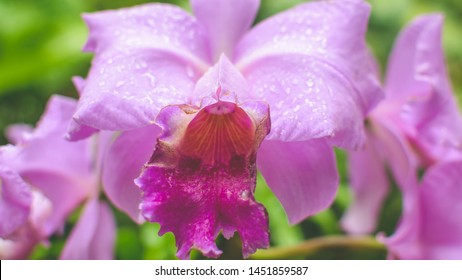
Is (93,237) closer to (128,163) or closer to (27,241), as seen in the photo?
(27,241)

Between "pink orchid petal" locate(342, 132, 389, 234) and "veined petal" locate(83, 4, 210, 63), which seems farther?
"pink orchid petal" locate(342, 132, 389, 234)

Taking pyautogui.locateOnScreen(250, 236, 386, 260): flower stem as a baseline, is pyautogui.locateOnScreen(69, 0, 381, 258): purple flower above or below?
above

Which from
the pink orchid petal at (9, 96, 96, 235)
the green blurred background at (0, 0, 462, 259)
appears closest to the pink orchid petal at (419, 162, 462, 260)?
the green blurred background at (0, 0, 462, 259)

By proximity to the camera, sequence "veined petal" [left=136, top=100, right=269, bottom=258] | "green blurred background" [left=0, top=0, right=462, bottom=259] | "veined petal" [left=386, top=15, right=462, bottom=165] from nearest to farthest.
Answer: "veined petal" [left=136, top=100, right=269, bottom=258]
"veined petal" [left=386, top=15, right=462, bottom=165]
"green blurred background" [left=0, top=0, right=462, bottom=259]

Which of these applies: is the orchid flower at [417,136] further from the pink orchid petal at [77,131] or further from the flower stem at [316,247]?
the pink orchid petal at [77,131]

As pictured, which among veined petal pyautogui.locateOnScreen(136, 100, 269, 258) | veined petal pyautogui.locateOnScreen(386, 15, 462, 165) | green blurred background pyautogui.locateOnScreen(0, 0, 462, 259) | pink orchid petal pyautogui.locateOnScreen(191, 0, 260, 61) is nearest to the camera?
veined petal pyautogui.locateOnScreen(136, 100, 269, 258)

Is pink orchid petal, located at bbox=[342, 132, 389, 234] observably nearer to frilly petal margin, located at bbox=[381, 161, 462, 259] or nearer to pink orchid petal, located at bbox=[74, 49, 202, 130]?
frilly petal margin, located at bbox=[381, 161, 462, 259]

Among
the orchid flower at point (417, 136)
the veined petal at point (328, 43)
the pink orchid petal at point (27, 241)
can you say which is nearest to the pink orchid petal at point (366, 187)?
the orchid flower at point (417, 136)
